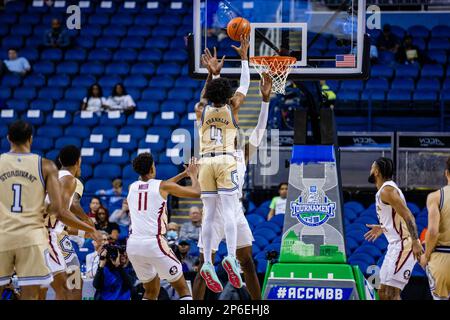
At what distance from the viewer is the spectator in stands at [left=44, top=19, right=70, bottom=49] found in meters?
20.1

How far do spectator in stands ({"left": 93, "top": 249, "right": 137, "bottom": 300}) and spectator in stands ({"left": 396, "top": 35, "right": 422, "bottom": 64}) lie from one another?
9.53m

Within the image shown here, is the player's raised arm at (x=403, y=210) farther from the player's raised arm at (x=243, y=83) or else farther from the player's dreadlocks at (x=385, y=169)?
the player's raised arm at (x=243, y=83)

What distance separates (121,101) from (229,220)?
29.3 ft

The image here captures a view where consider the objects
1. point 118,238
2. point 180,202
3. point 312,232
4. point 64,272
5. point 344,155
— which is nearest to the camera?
point 64,272

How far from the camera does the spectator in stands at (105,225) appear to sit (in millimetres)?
12948

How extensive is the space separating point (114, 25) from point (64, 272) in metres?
11.9

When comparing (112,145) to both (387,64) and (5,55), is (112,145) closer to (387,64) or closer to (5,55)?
(5,55)

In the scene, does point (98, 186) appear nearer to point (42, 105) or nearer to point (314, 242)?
point (42, 105)

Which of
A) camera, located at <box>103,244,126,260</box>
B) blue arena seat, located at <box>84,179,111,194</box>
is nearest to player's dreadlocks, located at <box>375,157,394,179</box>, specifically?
camera, located at <box>103,244,126,260</box>

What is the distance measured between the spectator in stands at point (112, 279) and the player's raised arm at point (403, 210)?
3.42 m

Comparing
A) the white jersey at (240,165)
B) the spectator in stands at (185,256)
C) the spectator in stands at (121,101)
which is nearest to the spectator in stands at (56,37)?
the spectator in stands at (121,101)

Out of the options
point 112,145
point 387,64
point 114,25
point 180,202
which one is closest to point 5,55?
point 114,25

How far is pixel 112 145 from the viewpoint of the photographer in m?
17.3

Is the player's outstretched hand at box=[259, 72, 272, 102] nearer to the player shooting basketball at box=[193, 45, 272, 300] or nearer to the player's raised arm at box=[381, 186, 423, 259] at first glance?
the player shooting basketball at box=[193, 45, 272, 300]
